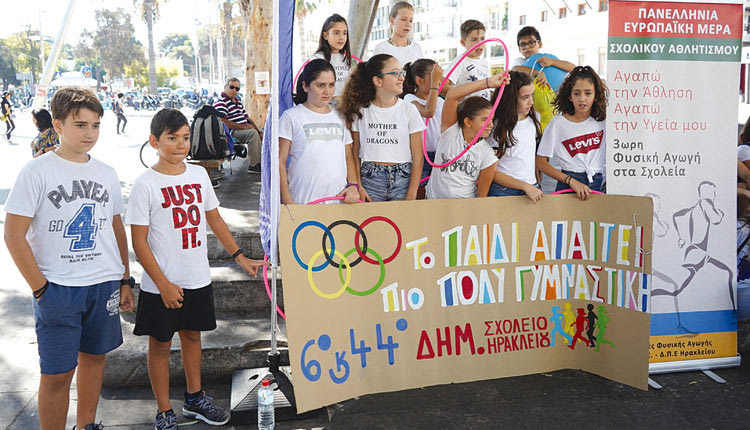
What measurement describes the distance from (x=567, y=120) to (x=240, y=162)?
8388mm

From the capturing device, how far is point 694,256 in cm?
400

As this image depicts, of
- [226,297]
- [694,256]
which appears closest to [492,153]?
[694,256]

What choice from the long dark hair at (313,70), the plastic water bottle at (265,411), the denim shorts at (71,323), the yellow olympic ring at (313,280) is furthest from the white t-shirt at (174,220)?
the long dark hair at (313,70)

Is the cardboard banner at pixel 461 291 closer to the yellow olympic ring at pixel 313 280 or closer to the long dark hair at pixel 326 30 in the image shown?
the yellow olympic ring at pixel 313 280

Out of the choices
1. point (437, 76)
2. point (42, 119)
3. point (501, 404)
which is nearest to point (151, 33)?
point (42, 119)

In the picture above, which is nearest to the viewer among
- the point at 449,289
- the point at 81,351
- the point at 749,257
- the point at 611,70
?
the point at 81,351

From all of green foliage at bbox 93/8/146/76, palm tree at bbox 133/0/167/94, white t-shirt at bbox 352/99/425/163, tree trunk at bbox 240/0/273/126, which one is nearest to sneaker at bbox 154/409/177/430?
white t-shirt at bbox 352/99/425/163

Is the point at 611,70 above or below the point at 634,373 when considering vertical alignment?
above

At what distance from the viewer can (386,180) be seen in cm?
383

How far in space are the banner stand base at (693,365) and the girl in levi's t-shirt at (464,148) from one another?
1.54m

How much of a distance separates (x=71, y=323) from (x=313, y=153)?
155cm

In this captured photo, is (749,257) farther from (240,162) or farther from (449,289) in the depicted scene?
(240,162)

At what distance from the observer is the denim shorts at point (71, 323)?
107 inches

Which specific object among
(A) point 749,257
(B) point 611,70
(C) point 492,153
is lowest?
(A) point 749,257
